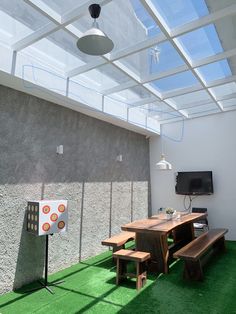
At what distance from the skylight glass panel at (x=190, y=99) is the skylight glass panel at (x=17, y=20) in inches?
134

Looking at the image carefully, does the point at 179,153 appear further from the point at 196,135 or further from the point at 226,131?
the point at 226,131

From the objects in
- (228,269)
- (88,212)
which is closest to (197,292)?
(228,269)

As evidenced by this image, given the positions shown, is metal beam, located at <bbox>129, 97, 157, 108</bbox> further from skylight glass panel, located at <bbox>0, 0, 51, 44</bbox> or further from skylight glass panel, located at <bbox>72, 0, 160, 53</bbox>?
skylight glass panel, located at <bbox>0, 0, 51, 44</bbox>

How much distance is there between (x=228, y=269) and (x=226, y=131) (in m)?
3.55

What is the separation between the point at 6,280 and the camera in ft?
11.4

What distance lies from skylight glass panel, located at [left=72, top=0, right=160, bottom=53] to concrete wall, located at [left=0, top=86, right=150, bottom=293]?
1691 mm

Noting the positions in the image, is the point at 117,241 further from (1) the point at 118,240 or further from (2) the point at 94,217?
(2) the point at 94,217

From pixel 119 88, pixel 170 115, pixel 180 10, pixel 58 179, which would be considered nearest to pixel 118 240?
pixel 58 179

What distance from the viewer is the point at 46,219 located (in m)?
3.62

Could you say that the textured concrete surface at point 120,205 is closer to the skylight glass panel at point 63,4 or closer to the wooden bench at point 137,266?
the wooden bench at point 137,266

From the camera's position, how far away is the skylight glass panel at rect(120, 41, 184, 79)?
3.72 m

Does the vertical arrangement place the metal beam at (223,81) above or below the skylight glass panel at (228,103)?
below

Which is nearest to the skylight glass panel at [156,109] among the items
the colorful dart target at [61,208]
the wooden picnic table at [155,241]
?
the wooden picnic table at [155,241]

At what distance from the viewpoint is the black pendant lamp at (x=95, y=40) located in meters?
2.23
